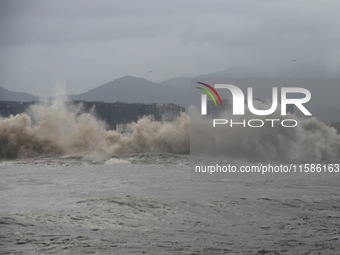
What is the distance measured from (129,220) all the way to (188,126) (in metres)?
46.2

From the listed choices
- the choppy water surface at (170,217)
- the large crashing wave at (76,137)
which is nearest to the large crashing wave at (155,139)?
the large crashing wave at (76,137)

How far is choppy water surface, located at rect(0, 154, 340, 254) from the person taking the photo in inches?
523

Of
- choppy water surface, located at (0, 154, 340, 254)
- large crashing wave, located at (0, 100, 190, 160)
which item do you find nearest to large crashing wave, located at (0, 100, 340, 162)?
large crashing wave, located at (0, 100, 190, 160)

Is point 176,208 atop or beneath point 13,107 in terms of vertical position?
beneath

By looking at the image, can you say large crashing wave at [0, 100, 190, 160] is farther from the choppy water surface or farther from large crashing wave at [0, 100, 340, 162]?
the choppy water surface

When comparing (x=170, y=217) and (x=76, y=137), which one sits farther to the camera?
(x=76, y=137)

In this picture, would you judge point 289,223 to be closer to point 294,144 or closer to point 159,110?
point 294,144

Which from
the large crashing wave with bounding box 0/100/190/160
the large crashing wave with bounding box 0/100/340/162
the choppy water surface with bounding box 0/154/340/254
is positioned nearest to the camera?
the choppy water surface with bounding box 0/154/340/254

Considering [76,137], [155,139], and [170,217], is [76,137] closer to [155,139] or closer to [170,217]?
[155,139]

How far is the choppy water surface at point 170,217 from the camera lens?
13289 millimetres

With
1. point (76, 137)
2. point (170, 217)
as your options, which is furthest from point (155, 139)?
point (170, 217)

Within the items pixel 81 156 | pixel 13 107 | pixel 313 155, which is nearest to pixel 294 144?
pixel 313 155

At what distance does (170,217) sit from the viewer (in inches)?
706

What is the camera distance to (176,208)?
19.9 metres
